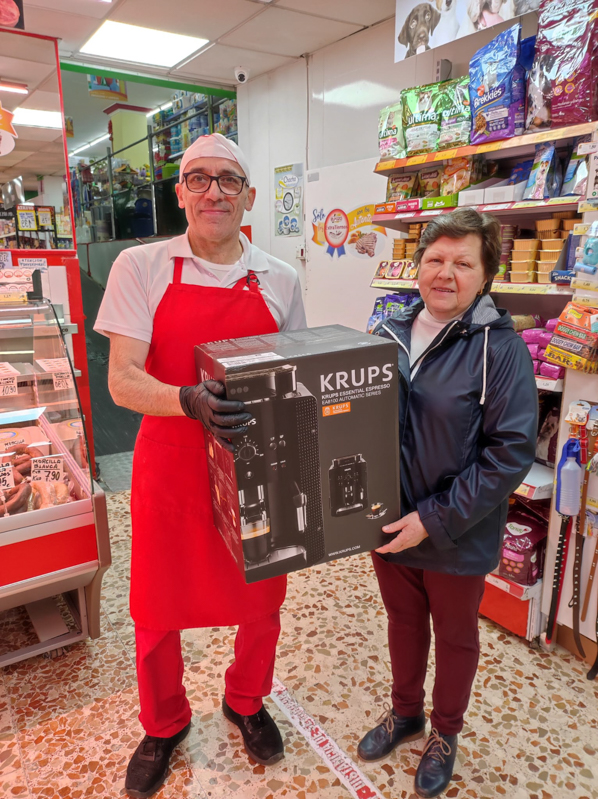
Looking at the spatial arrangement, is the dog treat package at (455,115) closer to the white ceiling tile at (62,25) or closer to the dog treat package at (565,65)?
the dog treat package at (565,65)

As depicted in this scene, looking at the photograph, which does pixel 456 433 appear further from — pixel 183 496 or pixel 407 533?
pixel 183 496

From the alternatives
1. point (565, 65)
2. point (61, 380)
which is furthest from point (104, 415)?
point (565, 65)

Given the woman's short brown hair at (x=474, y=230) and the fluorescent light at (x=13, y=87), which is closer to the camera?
the woman's short brown hair at (x=474, y=230)

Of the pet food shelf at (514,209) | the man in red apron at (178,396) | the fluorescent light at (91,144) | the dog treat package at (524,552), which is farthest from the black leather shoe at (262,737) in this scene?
the fluorescent light at (91,144)

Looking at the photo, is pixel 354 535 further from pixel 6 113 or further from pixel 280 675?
pixel 6 113

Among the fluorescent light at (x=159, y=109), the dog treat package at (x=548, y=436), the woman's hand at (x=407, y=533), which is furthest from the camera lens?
the fluorescent light at (x=159, y=109)

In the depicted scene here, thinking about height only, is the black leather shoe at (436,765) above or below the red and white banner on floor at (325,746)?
above

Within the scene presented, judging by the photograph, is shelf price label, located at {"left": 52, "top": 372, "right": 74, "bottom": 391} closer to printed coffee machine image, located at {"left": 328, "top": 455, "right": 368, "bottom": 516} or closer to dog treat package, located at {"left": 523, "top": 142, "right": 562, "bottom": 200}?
printed coffee machine image, located at {"left": 328, "top": 455, "right": 368, "bottom": 516}

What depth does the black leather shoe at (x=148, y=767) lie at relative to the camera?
5.93 ft

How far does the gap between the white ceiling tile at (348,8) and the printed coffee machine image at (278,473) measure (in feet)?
12.3

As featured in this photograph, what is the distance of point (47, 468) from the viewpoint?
2254mm

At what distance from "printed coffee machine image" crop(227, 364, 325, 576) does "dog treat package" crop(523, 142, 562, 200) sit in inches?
72.6

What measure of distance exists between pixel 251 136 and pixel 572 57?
4137 mm

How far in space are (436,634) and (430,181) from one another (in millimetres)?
2386
